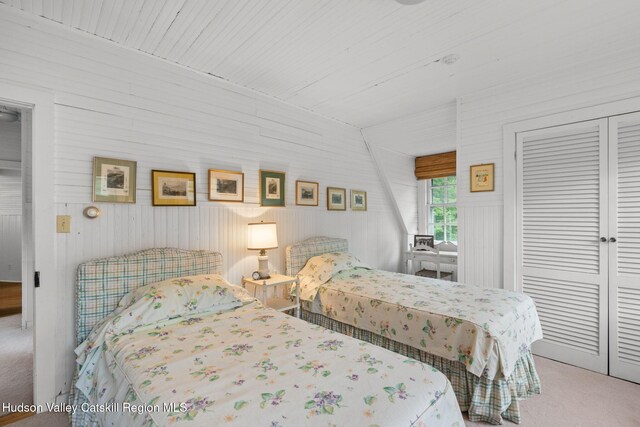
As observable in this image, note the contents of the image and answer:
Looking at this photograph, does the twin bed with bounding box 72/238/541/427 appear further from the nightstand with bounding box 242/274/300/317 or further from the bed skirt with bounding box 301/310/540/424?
the nightstand with bounding box 242/274/300/317

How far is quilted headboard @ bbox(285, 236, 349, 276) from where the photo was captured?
337 centimetres

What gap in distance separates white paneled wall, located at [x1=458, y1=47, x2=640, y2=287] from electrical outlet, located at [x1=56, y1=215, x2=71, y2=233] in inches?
140

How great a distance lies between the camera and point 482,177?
326 cm

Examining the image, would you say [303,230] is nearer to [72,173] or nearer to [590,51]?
[72,173]

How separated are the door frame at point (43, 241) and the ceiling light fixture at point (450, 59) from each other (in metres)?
2.93

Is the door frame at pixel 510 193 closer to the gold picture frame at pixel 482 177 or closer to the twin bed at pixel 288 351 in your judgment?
the gold picture frame at pixel 482 177

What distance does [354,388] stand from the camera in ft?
4.09

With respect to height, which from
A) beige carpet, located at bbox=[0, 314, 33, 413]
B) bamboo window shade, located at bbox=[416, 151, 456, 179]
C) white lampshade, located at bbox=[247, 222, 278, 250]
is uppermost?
bamboo window shade, located at bbox=[416, 151, 456, 179]

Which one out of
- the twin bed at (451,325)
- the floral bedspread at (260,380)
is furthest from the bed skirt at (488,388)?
the floral bedspread at (260,380)

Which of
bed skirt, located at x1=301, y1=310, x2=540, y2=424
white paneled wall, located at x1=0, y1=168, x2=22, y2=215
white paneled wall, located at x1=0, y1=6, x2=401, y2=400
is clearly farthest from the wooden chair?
white paneled wall, located at x1=0, y1=168, x2=22, y2=215

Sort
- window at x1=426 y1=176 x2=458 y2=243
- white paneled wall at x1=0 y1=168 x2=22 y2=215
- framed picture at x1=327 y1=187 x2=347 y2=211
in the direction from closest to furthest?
framed picture at x1=327 y1=187 x2=347 y2=211, window at x1=426 y1=176 x2=458 y2=243, white paneled wall at x1=0 y1=168 x2=22 y2=215

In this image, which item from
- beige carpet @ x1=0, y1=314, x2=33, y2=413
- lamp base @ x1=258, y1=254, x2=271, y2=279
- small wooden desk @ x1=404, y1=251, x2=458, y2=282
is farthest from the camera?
small wooden desk @ x1=404, y1=251, x2=458, y2=282

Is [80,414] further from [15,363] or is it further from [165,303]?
[15,363]

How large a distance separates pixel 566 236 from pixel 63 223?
407 centimetres
